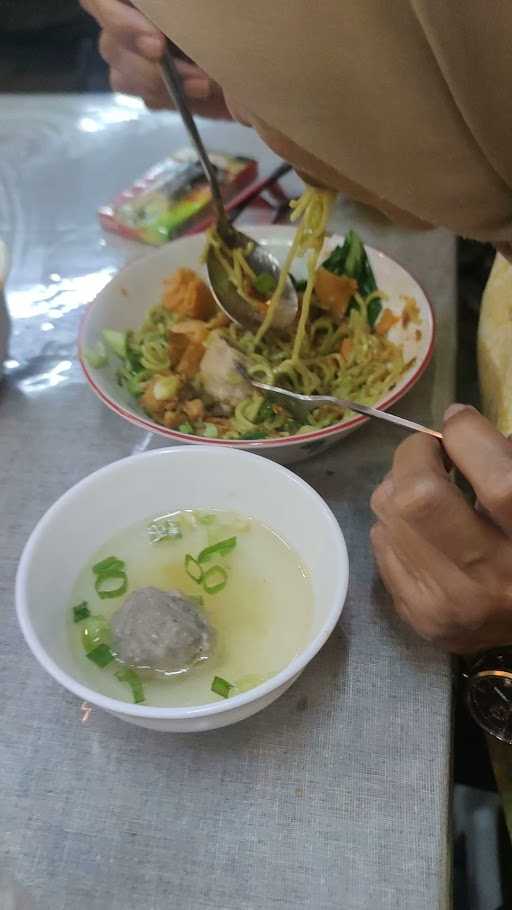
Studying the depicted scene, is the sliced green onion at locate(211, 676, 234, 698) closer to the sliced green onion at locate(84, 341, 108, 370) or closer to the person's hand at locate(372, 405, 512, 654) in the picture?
the person's hand at locate(372, 405, 512, 654)

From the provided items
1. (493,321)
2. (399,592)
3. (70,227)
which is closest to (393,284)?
(493,321)

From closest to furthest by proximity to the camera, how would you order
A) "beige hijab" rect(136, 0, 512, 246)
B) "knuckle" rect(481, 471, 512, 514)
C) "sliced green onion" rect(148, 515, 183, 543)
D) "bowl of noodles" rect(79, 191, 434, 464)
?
"beige hijab" rect(136, 0, 512, 246), "knuckle" rect(481, 471, 512, 514), "sliced green onion" rect(148, 515, 183, 543), "bowl of noodles" rect(79, 191, 434, 464)

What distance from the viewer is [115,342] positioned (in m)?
1.21

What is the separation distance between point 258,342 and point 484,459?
24.8 inches

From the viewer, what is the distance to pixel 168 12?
0.60 m

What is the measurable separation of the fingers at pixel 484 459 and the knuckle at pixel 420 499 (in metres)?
0.03

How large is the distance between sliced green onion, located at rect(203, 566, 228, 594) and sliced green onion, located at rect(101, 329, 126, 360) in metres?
0.47

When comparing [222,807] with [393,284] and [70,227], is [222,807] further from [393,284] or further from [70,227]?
[70,227]

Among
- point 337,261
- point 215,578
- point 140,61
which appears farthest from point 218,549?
point 140,61

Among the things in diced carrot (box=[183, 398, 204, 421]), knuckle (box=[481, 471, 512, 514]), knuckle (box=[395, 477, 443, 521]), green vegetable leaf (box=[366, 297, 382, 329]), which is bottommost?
diced carrot (box=[183, 398, 204, 421])

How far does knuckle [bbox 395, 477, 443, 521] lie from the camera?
68 cm

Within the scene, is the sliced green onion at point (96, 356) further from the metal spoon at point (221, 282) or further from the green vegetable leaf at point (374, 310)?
the green vegetable leaf at point (374, 310)

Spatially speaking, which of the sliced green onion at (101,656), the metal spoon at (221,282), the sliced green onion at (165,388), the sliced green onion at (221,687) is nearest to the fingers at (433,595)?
the sliced green onion at (221,687)

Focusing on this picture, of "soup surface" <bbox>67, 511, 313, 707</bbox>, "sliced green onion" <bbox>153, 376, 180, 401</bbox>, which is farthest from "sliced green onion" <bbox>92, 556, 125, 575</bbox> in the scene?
"sliced green onion" <bbox>153, 376, 180, 401</bbox>
